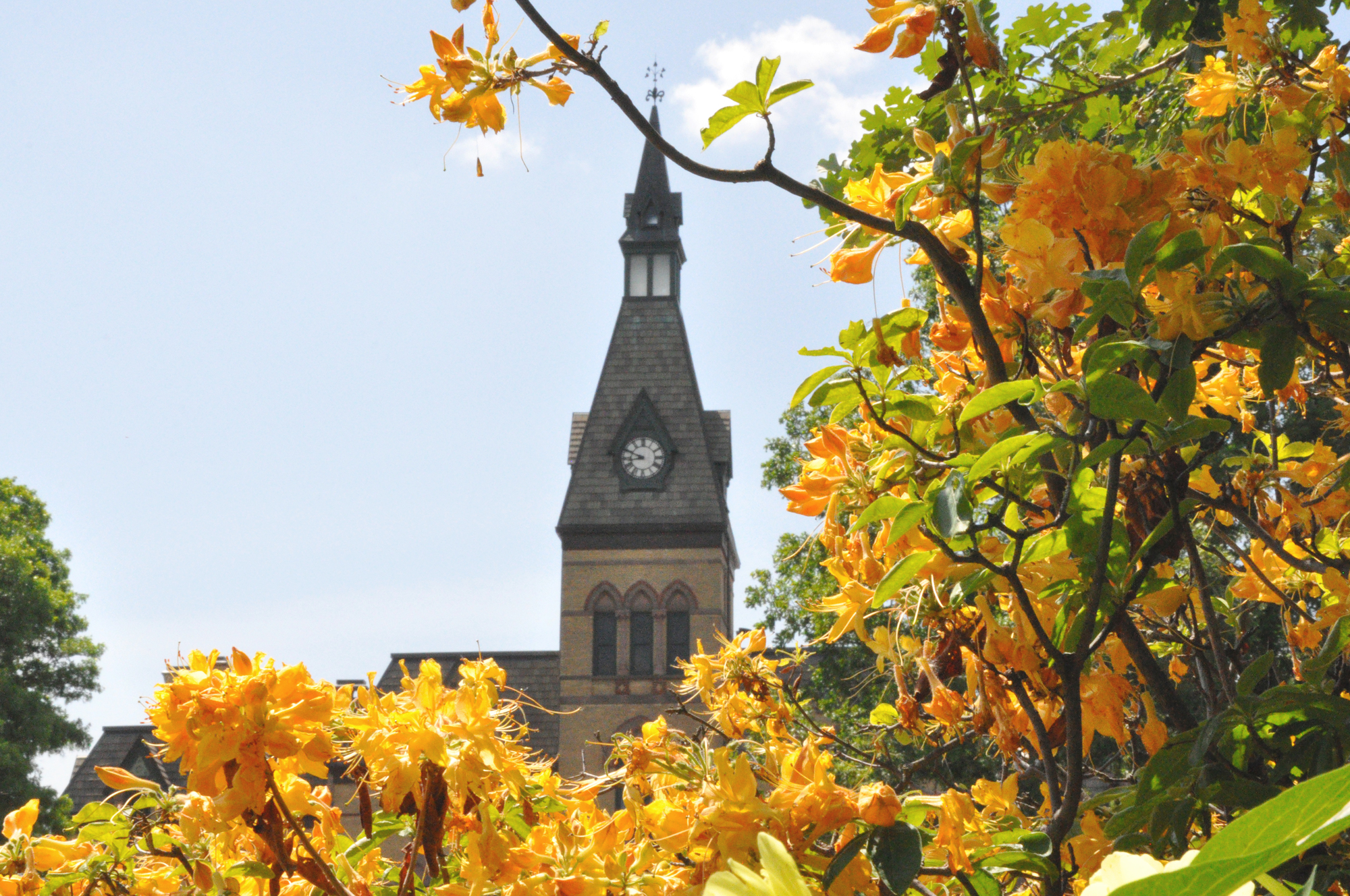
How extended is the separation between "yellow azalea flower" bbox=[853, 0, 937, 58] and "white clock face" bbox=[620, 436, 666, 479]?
24.2 metres

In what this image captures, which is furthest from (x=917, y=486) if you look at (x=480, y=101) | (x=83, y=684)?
(x=83, y=684)

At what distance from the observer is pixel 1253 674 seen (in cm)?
125

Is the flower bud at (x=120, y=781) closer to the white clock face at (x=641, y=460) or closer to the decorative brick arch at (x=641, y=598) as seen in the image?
the decorative brick arch at (x=641, y=598)

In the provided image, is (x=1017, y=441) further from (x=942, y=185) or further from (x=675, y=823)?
(x=675, y=823)

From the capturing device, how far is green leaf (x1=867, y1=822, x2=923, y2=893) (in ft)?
3.33

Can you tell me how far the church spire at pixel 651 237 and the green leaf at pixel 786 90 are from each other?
87.8 ft

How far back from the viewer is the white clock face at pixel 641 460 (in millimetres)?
25547

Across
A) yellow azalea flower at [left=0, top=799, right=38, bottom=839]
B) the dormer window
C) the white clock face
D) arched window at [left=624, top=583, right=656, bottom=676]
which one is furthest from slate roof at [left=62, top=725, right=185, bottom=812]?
yellow azalea flower at [left=0, top=799, right=38, bottom=839]

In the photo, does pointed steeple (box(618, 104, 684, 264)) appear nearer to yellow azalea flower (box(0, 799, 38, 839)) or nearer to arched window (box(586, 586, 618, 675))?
arched window (box(586, 586, 618, 675))

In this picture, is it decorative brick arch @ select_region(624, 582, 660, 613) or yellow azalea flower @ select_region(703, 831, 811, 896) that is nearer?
yellow azalea flower @ select_region(703, 831, 811, 896)

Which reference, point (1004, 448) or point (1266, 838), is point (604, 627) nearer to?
point (1004, 448)

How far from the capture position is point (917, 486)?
1268mm

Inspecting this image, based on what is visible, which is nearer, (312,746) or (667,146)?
(667,146)

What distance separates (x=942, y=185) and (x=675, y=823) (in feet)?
2.57
